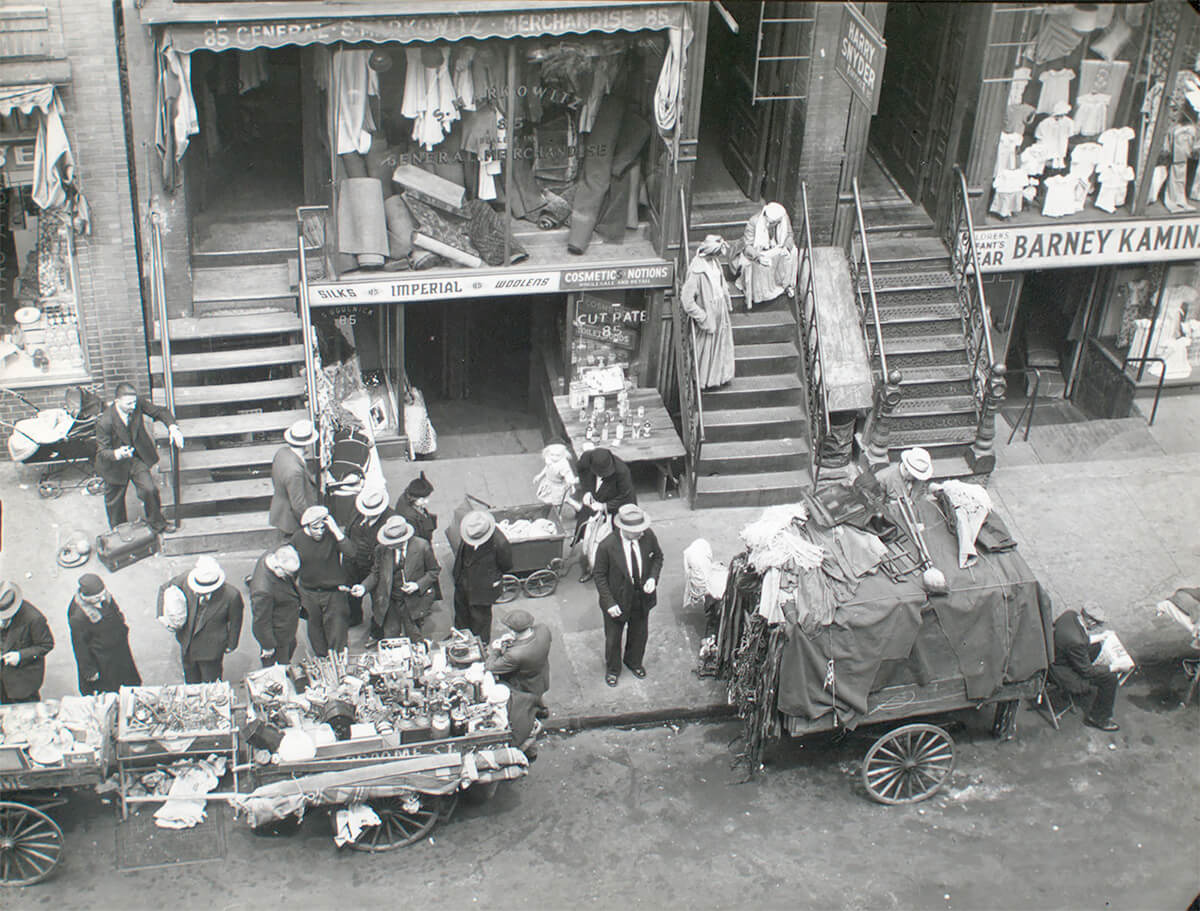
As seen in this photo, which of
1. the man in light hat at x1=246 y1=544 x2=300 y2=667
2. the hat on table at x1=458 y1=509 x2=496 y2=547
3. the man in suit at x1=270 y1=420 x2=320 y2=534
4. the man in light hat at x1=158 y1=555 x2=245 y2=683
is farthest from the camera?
the man in suit at x1=270 y1=420 x2=320 y2=534

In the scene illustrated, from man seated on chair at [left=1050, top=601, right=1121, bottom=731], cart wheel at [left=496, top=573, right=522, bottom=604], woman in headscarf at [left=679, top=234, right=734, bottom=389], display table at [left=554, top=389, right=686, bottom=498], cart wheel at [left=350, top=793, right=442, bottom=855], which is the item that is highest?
woman in headscarf at [left=679, top=234, right=734, bottom=389]

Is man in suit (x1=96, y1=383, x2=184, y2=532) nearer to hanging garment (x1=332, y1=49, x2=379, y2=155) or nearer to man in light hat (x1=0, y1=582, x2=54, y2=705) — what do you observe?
man in light hat (x1=0, y1=582, x2=54, y2=705)

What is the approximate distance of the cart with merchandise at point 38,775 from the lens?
10.1 meters

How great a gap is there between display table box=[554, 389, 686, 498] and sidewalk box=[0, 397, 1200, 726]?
468 mm

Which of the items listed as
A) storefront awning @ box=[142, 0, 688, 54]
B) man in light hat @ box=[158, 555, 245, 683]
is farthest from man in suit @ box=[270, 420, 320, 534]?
storefront awning @ box=[142, 0, 688, 54]

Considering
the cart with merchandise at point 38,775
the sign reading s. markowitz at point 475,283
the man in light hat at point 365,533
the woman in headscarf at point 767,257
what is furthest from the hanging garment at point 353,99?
the cart with merchandise at point 38,775

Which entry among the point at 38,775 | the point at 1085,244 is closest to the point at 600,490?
the point at 38,775

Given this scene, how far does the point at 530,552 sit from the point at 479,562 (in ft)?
4.49

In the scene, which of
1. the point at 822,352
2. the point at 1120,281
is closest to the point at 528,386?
the point at 822,352

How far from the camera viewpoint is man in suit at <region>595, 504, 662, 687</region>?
39.6ft

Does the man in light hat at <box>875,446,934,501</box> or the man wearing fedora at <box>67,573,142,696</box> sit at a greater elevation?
the man in light hat at <box>875,446,934,501</box>

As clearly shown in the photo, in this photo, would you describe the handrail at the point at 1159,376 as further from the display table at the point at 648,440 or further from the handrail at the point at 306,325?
the handrail at the point at 306,325

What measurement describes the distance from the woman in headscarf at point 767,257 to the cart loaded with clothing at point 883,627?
4566mm

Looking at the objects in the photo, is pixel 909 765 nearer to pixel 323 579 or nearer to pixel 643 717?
pixel 643 717
